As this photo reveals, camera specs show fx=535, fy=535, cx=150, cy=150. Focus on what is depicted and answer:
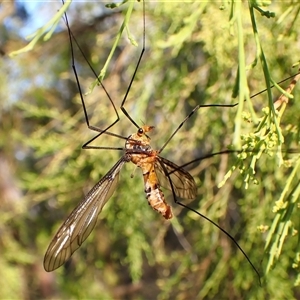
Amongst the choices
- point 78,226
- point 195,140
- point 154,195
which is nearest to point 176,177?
point 154,195

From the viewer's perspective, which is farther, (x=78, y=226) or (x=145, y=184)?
(x=145, y=184)

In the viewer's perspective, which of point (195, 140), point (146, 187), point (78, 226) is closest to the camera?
point (78, 226)

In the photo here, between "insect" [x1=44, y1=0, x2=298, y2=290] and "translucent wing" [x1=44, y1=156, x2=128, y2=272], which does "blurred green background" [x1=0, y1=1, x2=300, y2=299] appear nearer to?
"insect" [x1=44, y1=0, x2=298, y2=290]

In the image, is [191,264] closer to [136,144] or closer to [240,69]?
[136,144]

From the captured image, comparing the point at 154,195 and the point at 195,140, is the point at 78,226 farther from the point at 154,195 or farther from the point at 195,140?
the point at 195,140

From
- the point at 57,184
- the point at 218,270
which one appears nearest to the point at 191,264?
the point at 218,270

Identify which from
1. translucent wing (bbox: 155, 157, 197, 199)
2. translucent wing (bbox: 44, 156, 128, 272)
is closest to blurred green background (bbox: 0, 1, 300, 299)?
translucent wing (bbox: 155, 157, 197, 199)
